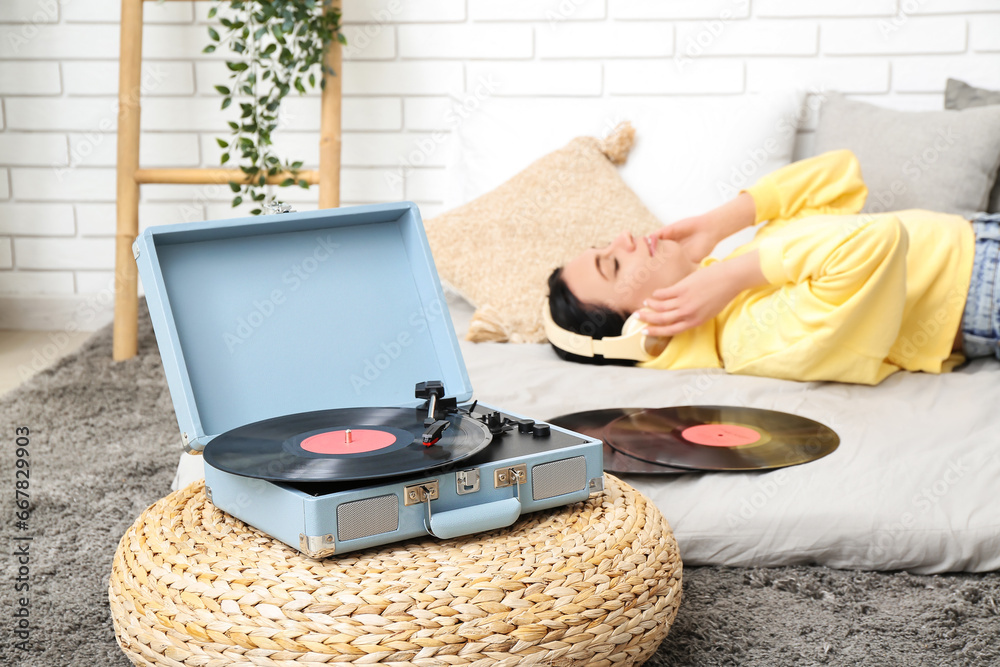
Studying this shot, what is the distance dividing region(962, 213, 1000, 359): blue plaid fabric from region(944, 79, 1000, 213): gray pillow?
40 centimetres

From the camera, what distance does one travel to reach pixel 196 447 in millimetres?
776

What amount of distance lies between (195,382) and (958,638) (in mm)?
783

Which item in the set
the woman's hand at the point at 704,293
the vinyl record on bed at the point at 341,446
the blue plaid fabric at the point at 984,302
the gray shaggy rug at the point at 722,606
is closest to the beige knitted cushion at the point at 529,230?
the woman's hand at the point at 704,293

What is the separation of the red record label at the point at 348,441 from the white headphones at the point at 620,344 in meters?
0.81

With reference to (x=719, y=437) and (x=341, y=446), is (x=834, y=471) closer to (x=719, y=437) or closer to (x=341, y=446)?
(x=719, y=437)

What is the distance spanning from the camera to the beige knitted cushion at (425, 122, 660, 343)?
5.73ft

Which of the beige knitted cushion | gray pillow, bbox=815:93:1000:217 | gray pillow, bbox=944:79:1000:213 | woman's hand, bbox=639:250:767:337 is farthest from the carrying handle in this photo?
gray pillow, bbox=944:79:1000:213

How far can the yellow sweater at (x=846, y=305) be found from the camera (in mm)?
1347

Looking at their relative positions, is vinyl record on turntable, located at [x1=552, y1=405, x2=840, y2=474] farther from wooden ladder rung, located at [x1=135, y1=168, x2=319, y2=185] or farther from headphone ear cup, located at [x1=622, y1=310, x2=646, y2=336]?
wooden ladder rung, located at [x1=135, y1=168, x2=319, y2=185]

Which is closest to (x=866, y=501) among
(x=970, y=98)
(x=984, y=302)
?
(x=984, y=302)

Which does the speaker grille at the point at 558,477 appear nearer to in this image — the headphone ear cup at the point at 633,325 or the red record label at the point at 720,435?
the red record label at the point at 720,435

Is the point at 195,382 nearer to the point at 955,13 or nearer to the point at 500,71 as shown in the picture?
the point at 500,71

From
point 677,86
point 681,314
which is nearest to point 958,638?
point 681,314

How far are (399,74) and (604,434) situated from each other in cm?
149
